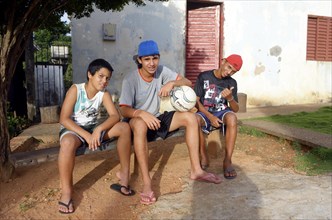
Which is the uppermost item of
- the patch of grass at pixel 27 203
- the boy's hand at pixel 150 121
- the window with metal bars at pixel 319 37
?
the window with metal bars at pixel 319 37

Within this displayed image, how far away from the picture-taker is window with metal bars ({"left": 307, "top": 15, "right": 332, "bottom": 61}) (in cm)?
1052

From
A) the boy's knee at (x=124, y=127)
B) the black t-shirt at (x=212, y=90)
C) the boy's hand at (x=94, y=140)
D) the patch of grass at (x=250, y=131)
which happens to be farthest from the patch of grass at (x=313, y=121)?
the boy's hand at (x=94, y=140)

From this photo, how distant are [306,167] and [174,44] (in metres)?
5.48

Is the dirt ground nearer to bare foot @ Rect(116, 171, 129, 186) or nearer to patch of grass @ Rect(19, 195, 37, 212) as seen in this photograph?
patch of grass @ Rect(19, 195, 37, 212)

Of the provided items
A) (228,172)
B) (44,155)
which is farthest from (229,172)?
(44,155)

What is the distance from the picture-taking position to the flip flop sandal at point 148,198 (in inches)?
120

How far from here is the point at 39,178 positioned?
3500 mm

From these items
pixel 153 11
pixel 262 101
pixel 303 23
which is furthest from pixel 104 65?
pixel 303 23

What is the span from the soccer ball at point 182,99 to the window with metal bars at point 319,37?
825cm

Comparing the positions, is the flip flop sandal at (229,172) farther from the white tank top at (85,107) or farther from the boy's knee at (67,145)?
the boy's knee at (67,145)

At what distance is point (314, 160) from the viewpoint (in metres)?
4.38

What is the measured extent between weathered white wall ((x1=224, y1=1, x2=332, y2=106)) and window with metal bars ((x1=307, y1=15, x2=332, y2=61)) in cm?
19

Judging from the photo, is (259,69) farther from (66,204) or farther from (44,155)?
(66,204)

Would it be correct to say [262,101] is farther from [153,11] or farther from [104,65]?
[104,65]
